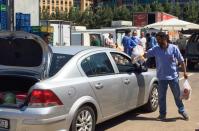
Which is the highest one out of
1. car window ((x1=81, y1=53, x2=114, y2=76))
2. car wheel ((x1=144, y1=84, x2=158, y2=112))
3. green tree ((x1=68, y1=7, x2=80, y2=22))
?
green tree ((x1=68, y1=7, x2=80, y2=22))

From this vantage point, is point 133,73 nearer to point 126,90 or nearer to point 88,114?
point 126,90

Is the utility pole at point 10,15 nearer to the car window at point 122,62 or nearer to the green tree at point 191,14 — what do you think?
the car window at point 122,62

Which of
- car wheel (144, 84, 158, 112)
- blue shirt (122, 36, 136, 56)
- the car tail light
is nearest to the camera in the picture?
the car tail light

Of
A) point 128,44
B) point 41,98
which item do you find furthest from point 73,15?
point 41,98

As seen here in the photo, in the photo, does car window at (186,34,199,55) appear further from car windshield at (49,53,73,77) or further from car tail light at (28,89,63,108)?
car tail light at (28,89,63,108)

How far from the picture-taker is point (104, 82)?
7.33 metres

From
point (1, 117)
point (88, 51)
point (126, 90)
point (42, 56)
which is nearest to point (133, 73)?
point (126, 90)

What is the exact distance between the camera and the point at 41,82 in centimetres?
624

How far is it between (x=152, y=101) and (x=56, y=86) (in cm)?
356

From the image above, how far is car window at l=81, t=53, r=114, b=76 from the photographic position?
7.12m

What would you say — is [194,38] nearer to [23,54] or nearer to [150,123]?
[150,123]

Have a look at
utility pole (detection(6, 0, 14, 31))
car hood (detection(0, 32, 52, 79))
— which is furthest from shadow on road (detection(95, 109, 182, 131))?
utility pole (detection(6, 0, 14, 31))

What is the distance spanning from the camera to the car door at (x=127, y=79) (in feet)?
26.4

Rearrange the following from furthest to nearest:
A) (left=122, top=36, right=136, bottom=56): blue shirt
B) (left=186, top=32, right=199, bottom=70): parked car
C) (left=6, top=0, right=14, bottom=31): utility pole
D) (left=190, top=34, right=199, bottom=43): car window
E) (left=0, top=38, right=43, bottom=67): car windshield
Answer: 1. (left=190, top=34, right=199, bottom=43): car window
2. (left=186, top=32, right=199, bottom=70): parked car
3. (left=122, top=36, right=136, bottom=56): blue shirt
4. (left=6, top=0, right=14, bottom=31): utility pole
5. (left=0, top=38, right=43, bottom=67): car windshield
